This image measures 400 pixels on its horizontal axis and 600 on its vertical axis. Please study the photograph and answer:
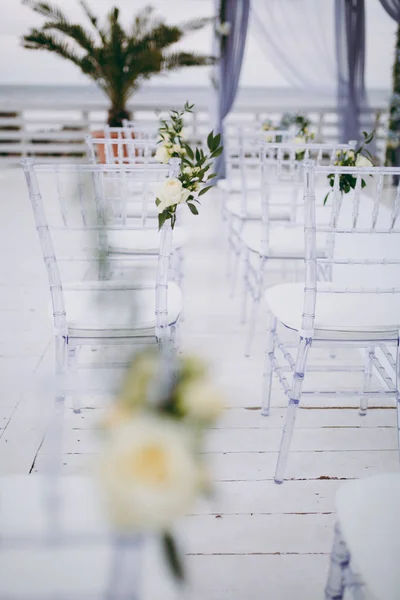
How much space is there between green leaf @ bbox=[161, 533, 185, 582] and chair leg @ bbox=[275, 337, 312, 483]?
42.4 inches

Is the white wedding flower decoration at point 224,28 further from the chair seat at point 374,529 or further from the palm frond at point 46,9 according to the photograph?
the chair seat at point 374,529

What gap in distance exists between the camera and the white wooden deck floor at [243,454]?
1.32 metres

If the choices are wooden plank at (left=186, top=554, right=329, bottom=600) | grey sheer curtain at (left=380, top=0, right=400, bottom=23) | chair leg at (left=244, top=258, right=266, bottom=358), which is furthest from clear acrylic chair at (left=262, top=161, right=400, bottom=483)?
grey sheer curtain at (left=380, top=0, right=400, bottom=23)

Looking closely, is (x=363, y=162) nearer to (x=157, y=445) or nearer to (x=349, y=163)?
(x=349, y=163)

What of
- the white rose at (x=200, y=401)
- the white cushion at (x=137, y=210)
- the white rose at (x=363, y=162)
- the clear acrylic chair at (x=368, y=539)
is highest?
the white rose at (x=363, y=162)

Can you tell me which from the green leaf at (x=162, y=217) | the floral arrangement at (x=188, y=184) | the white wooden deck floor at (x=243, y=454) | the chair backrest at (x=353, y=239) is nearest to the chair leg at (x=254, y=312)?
the white wooden deck floor at (x=243, y=454)

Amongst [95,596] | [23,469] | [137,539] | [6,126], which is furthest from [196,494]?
[6,126]

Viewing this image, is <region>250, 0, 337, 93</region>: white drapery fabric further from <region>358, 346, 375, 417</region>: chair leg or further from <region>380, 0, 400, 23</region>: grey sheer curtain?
<region>358, 346, 375, 417</region>: chair leg

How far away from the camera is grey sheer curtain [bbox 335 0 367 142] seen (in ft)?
19.0

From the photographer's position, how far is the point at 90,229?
0.54 meters

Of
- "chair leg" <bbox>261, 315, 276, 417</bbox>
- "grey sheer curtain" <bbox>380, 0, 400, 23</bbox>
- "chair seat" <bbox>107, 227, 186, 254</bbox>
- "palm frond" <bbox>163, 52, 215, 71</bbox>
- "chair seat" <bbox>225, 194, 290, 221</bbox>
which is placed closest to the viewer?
"chair leg" <bbox>261, 315, 276, 417</bbox>

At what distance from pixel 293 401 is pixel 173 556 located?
3.66 feet

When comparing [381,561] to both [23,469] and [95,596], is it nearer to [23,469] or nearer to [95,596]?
[95,596]

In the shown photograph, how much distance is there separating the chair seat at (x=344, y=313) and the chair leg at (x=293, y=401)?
0.05 meters
